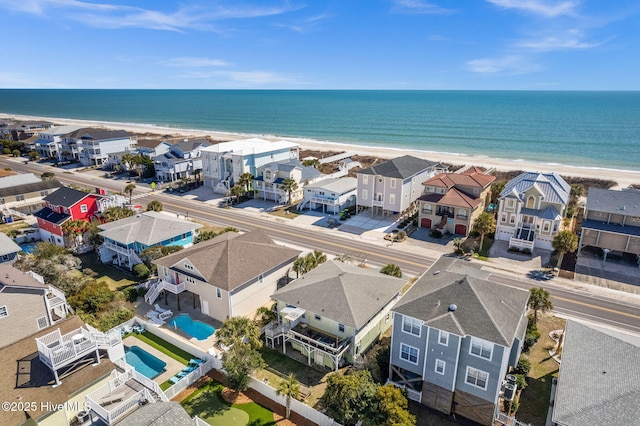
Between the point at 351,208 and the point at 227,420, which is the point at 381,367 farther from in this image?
the point at 351,208

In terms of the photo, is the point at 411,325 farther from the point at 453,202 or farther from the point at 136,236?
the point at 136,236

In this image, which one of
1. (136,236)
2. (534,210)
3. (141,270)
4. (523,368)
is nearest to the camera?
(523,368)

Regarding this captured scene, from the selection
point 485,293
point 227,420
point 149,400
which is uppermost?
point 485,293

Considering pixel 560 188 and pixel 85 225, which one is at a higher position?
pixel 560 188

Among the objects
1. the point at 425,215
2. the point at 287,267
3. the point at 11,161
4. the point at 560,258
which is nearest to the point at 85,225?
the point at 287,267

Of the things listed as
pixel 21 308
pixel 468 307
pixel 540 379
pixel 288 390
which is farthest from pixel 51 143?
pixel 540 379

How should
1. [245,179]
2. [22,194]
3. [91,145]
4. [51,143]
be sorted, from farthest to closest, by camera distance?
[51,143], [91,145], [245,179], [22,194]

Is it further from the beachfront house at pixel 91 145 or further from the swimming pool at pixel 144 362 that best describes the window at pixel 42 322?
the beachfront house at pixel 91 145
